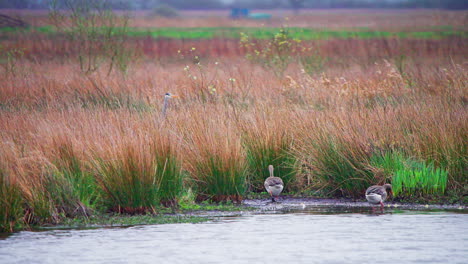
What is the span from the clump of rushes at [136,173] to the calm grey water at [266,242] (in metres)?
0.65

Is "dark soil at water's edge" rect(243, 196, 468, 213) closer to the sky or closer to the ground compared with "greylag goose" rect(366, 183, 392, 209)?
closer to the ground

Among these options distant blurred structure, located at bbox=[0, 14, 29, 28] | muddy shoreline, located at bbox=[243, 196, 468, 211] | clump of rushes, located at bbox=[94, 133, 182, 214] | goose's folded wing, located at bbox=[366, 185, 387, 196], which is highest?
clump of rushes, located at bbox=[94, 133, 182, 214]

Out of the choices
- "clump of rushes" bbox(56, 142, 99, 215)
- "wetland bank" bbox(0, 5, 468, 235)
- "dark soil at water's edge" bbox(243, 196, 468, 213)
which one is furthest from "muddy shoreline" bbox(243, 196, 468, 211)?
"clump of rushes" bbox(56, 142, 99, 215)

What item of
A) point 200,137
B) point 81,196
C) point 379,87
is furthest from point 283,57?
point 81,196

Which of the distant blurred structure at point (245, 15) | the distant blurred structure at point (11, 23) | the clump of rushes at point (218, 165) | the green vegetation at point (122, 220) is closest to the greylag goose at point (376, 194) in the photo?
the clump of rushes at point (218, 165)

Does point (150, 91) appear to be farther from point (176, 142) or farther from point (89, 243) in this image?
point (89, 243)

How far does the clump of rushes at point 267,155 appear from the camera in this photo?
1221 centimetres

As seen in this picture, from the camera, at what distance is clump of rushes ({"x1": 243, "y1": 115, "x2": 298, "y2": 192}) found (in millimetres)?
12211

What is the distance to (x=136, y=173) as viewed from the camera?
10.0 metres

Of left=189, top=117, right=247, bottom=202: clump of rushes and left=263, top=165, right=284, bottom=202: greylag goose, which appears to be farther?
left=263, top=165, right=284, bottom=202: greylag goose

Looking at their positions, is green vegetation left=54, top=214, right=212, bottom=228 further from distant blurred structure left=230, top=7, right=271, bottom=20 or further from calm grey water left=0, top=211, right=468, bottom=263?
distant blurred structure left=230, top=7, right=271, bottom=20

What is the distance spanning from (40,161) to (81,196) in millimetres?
866

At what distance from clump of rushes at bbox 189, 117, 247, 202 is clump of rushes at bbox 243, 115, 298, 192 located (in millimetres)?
837

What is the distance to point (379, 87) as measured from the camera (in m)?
17.9
